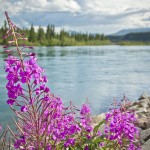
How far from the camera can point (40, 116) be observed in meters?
2.76

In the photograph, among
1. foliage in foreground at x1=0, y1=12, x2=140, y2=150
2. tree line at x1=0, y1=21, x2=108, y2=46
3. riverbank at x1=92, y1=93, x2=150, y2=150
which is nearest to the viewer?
foliage in foreground at x1=0, y1=12, x2=140, y2=150

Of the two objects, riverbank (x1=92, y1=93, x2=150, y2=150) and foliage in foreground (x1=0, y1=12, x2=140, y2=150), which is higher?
foliage in foreground (x1=0, y1=12, x2=140, y2=150)

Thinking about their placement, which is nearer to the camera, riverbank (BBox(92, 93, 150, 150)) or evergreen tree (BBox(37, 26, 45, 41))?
riverbank (BBox(92, 93, 150, 150))

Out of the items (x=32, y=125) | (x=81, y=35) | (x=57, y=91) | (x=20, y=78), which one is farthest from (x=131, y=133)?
(x=81, y=35)

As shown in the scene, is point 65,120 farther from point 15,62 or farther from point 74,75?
point 74,75

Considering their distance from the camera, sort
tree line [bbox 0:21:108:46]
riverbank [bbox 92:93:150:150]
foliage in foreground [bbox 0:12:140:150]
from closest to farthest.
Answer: foliage in foreground [bbox 0:12:140:150] < riverbank [bbox 92:93:150:150] < tree line [bbox 0:21:108:46]

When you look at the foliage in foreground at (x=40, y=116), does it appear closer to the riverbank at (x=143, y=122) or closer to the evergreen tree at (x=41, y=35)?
the riverbank at (x=143, y=122)

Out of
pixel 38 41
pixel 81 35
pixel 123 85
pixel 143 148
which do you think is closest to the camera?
pixel 143 148

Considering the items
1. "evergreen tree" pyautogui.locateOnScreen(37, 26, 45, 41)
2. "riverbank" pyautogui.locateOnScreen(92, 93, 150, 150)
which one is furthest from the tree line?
"riverbank" pyautogui.locateOnScreen(92, 93, 150, 150)

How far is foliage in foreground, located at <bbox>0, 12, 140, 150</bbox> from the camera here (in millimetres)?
2707

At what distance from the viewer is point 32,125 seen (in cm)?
287

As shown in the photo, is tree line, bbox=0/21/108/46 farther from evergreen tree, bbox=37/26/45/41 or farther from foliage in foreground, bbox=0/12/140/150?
foliage in foreground, bbox=0/12/140/150

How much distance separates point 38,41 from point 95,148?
108 meters

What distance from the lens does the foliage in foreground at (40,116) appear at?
2707 millimetres
